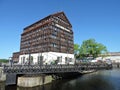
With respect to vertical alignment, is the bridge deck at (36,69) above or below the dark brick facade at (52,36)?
below

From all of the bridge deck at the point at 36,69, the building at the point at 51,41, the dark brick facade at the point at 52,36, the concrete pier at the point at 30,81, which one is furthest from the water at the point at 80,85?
the dark brick facade at the point at 52,36

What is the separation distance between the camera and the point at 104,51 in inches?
3794

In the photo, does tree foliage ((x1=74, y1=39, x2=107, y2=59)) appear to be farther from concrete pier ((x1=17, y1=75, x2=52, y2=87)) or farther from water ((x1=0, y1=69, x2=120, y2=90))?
concrete pier ((x1=17, y1=75, x2=52, y2=87))

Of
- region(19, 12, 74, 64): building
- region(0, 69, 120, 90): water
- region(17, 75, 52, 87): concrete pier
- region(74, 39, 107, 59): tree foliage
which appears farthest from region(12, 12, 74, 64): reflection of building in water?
region(17, 75, 52, 87): concrete pier

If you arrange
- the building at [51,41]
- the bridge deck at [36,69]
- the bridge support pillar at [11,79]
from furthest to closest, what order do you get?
the building at [51,41] → the bridge support pillar at [11,79] → the bridge deck at [36,69]

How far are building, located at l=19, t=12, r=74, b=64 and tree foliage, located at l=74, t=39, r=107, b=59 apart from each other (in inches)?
381

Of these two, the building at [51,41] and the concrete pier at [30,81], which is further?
the building at [51,41]

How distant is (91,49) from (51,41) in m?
28.6

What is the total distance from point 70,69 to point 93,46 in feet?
164

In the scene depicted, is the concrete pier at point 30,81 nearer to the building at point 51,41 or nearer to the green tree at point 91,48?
the building at point 51,41

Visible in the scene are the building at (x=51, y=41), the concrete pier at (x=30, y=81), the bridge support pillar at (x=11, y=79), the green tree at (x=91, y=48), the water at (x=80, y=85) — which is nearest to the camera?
the water at (x=80, y=85)

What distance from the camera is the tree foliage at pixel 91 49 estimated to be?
94.6 meters

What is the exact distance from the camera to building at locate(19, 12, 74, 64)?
78.3 meters

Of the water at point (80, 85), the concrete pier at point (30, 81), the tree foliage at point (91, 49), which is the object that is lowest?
the water at point (80, 85)
